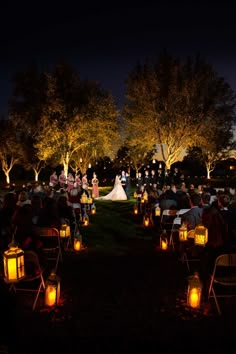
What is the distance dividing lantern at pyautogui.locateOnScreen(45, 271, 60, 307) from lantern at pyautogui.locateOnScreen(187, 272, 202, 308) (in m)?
1.91

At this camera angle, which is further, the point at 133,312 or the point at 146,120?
the point at 146,120

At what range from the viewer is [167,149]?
2680 centimetres

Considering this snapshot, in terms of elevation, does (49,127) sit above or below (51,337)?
above

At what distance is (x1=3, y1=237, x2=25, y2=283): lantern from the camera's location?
14.6 feet

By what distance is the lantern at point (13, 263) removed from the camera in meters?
4.46

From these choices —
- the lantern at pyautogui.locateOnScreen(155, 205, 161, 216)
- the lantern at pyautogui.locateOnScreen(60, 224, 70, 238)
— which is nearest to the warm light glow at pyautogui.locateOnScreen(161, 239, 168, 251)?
the lantern at pyautogui.locateOnScreen(60, 224, 70, 238)

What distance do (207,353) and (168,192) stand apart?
23.3ft

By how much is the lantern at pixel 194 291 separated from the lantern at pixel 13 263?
2352 mm

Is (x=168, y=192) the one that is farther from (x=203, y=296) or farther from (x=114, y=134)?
(x=114, y=134)

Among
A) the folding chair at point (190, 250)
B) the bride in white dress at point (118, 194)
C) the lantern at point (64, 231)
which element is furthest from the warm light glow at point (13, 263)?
the bride in white dress at point (118, 194)

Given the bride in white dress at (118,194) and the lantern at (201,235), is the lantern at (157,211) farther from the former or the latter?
the bride in white dress at (118,194)

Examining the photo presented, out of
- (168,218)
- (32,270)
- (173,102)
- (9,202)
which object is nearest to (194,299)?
(32,270)

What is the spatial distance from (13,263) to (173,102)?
2181 centimetres

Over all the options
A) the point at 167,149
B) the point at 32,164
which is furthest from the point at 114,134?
the point at 32,164
